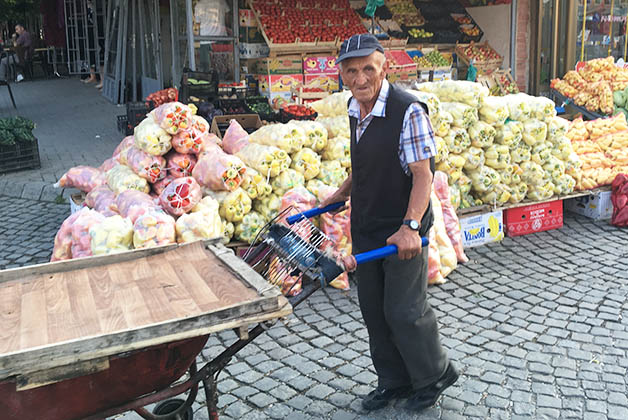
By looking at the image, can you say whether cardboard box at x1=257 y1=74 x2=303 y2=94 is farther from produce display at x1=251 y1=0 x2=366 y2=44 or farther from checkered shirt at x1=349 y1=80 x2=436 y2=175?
checkered shirt at x1=349 y1=80 x2=436 y2=175

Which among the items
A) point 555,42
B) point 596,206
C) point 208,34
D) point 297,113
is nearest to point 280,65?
point 208,34

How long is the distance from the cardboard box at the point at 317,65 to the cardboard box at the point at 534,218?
5.60 m

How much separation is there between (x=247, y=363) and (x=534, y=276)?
282 centimetres

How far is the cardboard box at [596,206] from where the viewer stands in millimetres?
6855

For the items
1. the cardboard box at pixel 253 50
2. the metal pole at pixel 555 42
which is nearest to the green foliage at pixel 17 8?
the cardboard box at pixel 253 50

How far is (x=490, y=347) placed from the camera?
13.8ft

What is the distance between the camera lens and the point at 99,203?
541 centimetres

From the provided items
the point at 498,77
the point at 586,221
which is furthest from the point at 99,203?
the point at 498,77

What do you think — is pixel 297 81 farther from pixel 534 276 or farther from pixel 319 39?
pixel 534 276

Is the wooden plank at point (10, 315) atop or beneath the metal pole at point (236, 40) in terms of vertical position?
beneath

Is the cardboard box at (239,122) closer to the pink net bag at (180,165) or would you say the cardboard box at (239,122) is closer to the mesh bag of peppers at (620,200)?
the pink net bag at (180,165)

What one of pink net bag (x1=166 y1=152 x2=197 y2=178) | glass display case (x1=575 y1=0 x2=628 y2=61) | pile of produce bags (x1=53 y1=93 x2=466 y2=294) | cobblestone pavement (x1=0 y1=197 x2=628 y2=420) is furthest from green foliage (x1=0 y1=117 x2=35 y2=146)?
glass display case (x1=575 y1=0 x2=628 y2=61)

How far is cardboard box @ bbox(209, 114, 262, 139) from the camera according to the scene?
7.03m

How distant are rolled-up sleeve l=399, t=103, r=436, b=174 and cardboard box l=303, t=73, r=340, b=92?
A: 8178 mm
